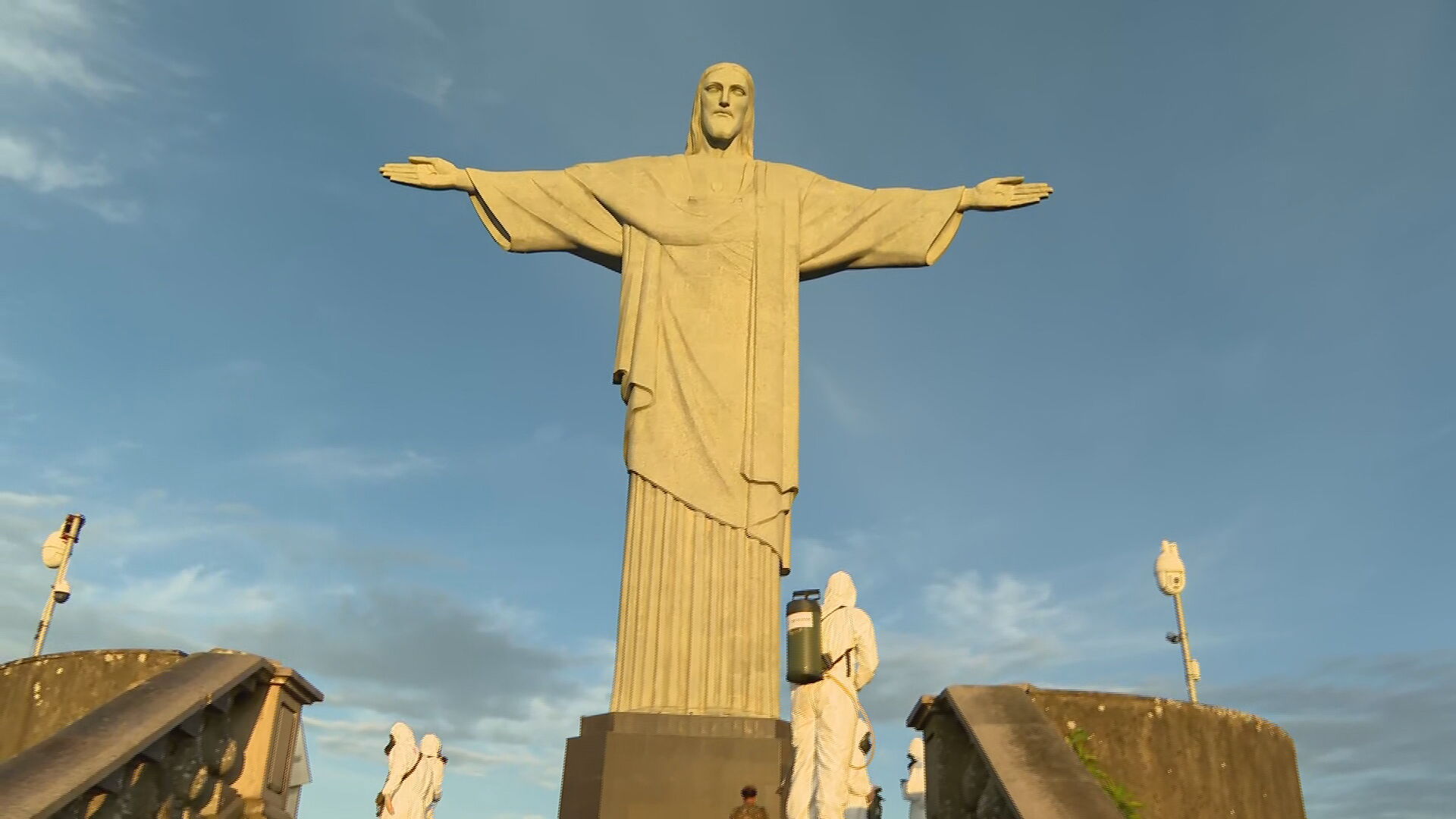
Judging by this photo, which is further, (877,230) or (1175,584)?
(1175,584)

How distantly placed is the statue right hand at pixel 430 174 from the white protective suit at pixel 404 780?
535 cm

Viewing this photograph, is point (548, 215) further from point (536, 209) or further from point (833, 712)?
point (833, 712)

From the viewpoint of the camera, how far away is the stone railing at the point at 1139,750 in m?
6.25

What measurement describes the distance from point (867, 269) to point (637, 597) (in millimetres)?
4130

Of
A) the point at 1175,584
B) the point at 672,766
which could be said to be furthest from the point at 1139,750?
the point at 1175,584

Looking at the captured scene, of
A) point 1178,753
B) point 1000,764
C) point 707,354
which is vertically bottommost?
point 1000,764

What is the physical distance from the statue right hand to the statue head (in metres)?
2.32

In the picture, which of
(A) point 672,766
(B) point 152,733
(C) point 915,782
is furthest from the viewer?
(C) point 915,782

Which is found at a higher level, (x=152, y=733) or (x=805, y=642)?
(x=805, y=642)

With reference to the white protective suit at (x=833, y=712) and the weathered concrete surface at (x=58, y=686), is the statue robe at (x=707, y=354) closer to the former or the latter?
the white protective suit at (x=833, y=712)

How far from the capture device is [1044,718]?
6.15 metres

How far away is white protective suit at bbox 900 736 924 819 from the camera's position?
1328 centimetres

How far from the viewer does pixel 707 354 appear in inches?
419

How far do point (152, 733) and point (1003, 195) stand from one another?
858cm
